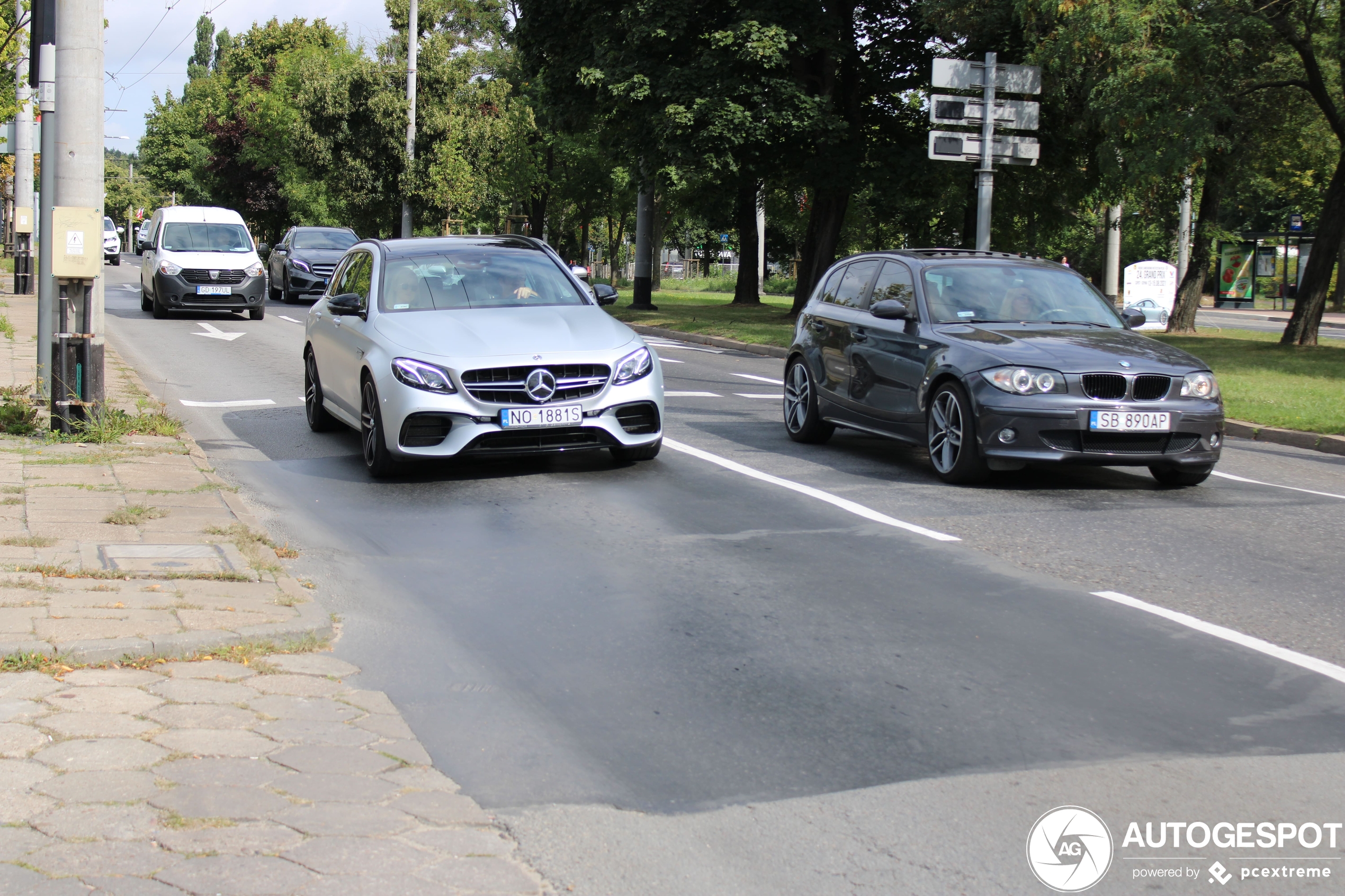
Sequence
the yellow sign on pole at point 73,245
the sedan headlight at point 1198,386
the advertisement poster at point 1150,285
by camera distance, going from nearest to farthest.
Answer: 1. the sedan headlight at point 1198,386
2. the yellow sign on pole at point 73,245
3. the advertisement poster at point 1150,285

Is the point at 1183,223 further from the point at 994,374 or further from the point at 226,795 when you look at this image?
the point at 226,795

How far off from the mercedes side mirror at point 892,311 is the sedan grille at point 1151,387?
1.80 meters

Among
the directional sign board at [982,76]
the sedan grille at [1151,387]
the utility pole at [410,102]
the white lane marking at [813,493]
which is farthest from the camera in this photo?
the utility pole at [410,102]

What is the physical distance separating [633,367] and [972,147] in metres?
9.28

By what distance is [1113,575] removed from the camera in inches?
270

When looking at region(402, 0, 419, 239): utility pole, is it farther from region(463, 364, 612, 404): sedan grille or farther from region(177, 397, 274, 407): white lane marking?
region(463, 364, 612, 404): sedan grille

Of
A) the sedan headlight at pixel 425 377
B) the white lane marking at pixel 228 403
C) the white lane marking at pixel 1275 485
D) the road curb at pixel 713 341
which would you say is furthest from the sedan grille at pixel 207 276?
the white lane marking at pixel 1275 485

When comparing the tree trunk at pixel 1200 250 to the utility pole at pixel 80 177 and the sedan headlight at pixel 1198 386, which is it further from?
the utility pole at pixel 80 177

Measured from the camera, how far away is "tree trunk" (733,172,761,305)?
39.3 m

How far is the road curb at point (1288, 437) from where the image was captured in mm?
12781

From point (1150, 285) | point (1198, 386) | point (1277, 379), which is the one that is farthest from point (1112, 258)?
point (1198, 386)

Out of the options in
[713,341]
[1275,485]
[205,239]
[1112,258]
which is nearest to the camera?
[1275,485]

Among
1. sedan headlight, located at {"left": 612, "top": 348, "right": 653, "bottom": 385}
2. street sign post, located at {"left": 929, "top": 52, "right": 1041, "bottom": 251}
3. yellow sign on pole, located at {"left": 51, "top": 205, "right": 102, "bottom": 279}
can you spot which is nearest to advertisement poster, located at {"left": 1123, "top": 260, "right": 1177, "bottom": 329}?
street sign post, located at {"left": 929, "top": 52, "right": 1041, "bottom": 251}

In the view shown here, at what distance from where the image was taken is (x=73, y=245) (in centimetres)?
974
